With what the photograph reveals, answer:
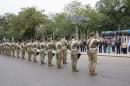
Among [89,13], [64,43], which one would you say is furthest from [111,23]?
[64,43]

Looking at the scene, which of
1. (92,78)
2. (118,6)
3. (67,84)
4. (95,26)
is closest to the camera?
(67,84)

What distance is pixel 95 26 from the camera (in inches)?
2180

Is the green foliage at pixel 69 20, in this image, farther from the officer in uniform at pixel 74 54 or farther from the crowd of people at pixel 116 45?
the officer in uniform at pixel 74 54

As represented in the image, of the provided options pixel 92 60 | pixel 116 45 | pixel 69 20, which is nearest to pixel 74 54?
pixel 92 60

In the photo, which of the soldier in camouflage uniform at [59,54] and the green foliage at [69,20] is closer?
the soldier in camouflage uniform at [59,54]

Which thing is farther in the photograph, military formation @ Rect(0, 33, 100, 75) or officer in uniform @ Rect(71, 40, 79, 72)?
officer in uniform @ Rect(71, 40, 79, 72)

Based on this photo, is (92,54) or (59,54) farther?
(59,54)

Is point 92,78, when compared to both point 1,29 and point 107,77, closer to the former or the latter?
point 107,77

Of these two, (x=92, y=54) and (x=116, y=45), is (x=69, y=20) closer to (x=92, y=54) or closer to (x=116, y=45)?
(x=116, y=45)

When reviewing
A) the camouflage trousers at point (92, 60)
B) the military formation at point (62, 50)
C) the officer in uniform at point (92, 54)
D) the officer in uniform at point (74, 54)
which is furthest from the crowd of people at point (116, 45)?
the camouflage trousers at point (92, 60)

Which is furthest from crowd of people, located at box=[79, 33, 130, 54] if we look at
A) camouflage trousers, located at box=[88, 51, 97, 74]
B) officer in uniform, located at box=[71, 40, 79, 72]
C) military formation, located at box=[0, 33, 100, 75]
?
camouflage trousers, located at box=[88, 51, 97, 74]

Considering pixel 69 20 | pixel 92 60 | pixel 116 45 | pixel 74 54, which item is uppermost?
pixel 69 20

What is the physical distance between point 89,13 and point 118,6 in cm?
2298

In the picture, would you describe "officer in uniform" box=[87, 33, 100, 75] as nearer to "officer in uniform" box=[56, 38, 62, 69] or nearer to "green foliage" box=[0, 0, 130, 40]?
"officer in uniform" box=[56, 38, 62, 69]
